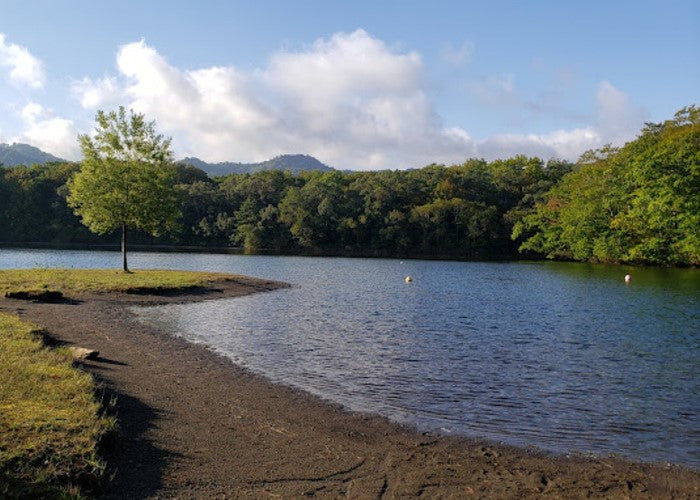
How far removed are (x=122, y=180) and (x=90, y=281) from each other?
10.9 meters

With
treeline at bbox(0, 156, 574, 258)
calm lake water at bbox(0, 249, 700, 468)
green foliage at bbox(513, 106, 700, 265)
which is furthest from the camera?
treeline at bbox(0, 156, 574, 258)

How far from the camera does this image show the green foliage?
77.2 meters

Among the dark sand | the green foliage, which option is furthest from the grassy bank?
the green foliage

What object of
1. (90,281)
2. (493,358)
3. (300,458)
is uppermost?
(90,281)

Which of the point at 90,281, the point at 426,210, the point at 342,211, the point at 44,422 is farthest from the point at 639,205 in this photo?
the point at 44,422

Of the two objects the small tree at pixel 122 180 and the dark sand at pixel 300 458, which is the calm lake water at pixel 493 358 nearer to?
the dark sand at pixel 300 458

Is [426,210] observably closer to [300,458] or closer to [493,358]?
[493,358]

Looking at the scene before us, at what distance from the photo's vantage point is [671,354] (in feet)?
66.5

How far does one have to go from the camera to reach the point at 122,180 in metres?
42.7

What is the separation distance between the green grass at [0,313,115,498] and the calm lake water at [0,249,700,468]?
6.19 metres

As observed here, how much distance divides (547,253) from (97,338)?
10029cm

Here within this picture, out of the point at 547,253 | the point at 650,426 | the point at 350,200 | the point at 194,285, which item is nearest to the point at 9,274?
the point at 194,285

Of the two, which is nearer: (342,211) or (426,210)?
(426,210)

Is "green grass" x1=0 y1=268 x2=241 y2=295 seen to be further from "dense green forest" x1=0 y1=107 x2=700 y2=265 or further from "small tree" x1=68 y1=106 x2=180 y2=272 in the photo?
"dense green forest" x1=0 y1=107 x2=700 y2=265
